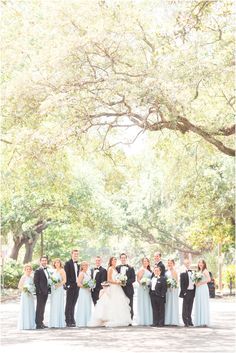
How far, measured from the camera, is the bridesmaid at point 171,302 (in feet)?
61.9

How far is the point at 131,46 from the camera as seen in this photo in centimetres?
1992

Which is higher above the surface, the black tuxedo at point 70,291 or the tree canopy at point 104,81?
the tree canopy at point 104,81

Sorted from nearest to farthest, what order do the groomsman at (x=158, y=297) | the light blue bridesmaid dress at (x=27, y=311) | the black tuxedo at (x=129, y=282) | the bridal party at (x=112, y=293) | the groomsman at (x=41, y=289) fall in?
the light blue bridesmaid dress at (x=27, y=311) < the groomsman at (x=41, y=289) < the bridal party at (x=112, y=293) < the groomsman at (x=158, y=297) < the black tuxedo at (x=129, y=282)

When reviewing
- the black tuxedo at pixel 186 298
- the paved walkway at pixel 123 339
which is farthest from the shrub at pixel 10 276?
the black tuxedo at pixel 186 298

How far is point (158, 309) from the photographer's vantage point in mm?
18984

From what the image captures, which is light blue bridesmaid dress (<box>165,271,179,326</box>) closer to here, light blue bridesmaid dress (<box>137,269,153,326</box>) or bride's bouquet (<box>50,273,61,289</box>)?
light blue bridesmaid dress (<box>137,269,153,326</box>)

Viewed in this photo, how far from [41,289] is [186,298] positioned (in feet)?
11.7

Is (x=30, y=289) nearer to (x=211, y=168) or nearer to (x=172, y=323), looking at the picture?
(x=172, y=323)

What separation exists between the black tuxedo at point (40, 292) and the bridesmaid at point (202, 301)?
3.70 m

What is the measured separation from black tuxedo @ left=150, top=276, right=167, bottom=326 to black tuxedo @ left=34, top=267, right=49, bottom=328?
2.63m

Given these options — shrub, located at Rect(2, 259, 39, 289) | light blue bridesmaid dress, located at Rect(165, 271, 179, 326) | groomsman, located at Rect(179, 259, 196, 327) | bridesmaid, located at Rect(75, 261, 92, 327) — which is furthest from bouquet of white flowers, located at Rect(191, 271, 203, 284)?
shrub, located at Rect(2, 259, 39, 289)

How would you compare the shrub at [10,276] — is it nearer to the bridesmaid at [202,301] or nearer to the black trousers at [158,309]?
the black trousers at [158,309]

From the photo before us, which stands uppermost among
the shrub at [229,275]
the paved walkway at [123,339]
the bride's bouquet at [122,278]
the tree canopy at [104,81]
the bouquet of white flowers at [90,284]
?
the tree canopy at [104,81]

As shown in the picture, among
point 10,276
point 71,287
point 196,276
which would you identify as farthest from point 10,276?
point 196,276
